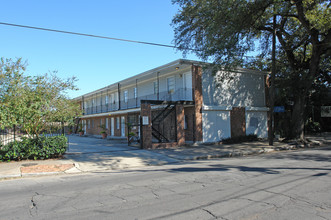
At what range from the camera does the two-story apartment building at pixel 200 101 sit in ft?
59.9

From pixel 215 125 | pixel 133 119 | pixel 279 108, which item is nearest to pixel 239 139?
pixel 215 125

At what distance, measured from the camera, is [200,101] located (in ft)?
60.7

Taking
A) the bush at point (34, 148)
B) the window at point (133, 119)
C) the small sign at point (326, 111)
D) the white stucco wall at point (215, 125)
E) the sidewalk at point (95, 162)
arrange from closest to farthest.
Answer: the sidewalk at point (95, 162), the bush at point (34, 148), the white stucco wall at point (215, 125), the window at point (133, 119), the small sign at point (326, 111)

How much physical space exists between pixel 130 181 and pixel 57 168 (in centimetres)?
419

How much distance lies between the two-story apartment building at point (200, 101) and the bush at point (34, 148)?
18.6 ft

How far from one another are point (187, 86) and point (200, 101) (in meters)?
1.63

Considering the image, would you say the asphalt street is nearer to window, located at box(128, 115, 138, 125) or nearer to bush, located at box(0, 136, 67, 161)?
bush, located at box(0, 136, 67, 161)

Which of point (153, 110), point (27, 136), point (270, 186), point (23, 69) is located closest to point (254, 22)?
point (153, 110)

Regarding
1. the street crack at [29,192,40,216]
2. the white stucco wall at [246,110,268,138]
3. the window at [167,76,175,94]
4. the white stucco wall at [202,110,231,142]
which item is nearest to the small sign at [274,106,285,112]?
the white stucco wall at [246,110,268,138]

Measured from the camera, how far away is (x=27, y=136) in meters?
12.1

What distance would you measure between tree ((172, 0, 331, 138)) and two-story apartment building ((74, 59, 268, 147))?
181cm

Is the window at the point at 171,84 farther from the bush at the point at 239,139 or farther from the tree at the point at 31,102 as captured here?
the tree at the point at 31,102

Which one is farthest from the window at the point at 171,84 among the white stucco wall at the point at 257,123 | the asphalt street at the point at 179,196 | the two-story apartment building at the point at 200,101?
the asphalt street at the point at 179,196

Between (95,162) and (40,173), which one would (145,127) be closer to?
(95,162)
